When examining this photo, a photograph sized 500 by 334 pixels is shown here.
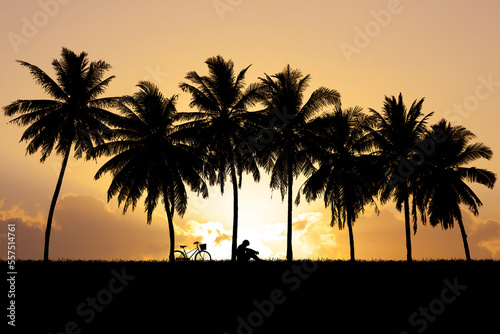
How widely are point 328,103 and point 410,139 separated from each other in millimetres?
7400

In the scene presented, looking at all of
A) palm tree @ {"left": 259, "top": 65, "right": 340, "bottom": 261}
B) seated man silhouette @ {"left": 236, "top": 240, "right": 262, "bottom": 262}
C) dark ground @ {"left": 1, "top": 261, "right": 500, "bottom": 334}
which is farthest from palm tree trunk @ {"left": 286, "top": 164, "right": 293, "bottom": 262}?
seated man silhouette @ {"left": 236, "top": 240, "right": 262, "bottom": 262}

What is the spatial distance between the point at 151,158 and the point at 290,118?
385 inches

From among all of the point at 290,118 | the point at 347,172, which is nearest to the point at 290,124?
the point at 290,118

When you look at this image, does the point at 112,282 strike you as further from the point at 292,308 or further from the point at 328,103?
the point at 328,103

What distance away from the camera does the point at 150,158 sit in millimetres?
32625

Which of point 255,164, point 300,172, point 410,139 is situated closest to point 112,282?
point 255,164

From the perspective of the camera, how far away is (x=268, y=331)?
45.3 feet
